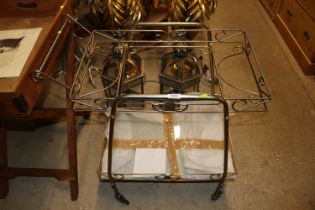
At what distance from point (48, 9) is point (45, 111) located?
1.42ft

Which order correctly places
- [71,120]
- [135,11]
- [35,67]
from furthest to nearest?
[135,11], [71,120], [35,67]

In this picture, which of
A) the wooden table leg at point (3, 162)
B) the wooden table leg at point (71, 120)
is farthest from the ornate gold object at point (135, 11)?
the wooden table leg at point (3, 162)

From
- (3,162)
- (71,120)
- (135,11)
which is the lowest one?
(3,162)

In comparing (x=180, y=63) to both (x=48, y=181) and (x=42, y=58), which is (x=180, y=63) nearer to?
(x=42, y=58)

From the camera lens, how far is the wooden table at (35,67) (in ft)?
2.57

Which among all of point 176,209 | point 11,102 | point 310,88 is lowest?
point 176,209

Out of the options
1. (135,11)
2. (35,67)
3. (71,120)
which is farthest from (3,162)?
(135,11)

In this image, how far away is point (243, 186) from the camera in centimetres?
119

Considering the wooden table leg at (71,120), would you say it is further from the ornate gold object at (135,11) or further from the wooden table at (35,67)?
the ornate gold object at (135,11)

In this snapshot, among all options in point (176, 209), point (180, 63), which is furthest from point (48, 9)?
point (176, 209)

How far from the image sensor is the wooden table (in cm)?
78

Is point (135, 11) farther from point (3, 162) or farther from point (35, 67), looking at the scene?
point (3, 162)

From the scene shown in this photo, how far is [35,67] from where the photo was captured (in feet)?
2.72

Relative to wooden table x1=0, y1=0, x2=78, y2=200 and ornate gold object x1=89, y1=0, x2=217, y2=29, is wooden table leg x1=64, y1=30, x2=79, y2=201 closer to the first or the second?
wooden table x1=0, y1=0, x2=78, y2=200
